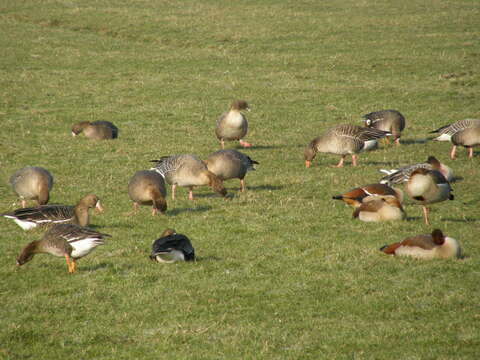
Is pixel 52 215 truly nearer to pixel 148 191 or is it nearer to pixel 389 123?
pixel 148 191

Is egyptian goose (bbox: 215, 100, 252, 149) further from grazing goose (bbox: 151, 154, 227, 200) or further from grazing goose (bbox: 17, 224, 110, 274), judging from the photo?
grazing goose (bbox: 17, 224, 110, 274)

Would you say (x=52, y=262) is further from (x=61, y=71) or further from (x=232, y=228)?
(x=61, y=71)

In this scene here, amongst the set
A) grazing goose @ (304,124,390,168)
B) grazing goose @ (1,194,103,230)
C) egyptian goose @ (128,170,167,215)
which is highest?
grazing goose @ (304,124,390,168)

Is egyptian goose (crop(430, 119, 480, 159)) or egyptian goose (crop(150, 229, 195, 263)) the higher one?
egyptian goose (crop(430, 119, 480, 159))

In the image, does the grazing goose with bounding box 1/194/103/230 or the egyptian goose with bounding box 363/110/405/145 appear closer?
the grazing goose with bounding box 1/194/103/230

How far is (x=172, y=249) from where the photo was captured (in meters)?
12.6

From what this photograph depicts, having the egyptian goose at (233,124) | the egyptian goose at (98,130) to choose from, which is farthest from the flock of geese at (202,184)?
the egyptian goose at (98,130)

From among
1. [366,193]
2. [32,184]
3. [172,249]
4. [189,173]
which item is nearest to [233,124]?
[189,173]

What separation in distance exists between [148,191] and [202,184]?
1924mm

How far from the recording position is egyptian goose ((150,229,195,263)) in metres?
12.6

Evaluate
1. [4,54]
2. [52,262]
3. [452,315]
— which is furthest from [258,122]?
[4,54]

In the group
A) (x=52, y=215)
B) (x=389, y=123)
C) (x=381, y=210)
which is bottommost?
(x=381, y=210)

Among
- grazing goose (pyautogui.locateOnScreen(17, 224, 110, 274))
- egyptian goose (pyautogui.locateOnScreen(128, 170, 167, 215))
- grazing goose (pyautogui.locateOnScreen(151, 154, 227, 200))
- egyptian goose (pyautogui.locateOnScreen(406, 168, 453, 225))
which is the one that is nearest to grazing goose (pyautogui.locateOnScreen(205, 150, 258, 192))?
grazing goose (pyautogui.locateOnScreen(151, 154, 227, 200))

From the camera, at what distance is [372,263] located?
12758mm
